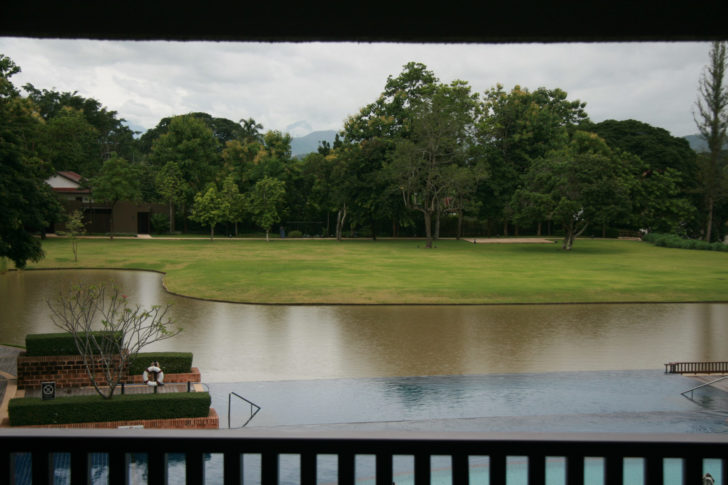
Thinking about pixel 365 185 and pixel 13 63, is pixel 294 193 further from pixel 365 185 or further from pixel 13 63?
pixel 13 63

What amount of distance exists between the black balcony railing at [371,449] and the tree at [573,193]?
107 feet

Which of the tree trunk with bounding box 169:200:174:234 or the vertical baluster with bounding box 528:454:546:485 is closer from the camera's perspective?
the vertical baluster with bounding box 528:454:546:485

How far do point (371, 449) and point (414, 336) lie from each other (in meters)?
12.2

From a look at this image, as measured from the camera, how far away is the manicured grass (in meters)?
18.9

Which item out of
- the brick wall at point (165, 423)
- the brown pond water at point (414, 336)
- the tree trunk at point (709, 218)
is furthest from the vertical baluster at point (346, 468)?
the tree trunk at point (709, 218)

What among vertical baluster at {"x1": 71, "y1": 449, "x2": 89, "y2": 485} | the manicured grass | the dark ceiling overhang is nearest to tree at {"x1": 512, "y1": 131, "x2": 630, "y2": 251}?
the manicured grass

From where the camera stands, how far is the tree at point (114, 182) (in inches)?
1325

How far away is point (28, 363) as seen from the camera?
922 cm

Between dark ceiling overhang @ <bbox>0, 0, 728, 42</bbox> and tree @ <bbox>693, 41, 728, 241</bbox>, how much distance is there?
40.3 meters

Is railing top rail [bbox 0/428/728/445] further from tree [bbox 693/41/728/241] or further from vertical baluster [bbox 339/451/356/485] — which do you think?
tree [bbox 693/41/728/241]

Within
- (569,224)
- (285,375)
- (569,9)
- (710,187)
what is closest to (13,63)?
(285,375)

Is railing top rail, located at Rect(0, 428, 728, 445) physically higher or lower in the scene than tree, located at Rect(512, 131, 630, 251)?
lower

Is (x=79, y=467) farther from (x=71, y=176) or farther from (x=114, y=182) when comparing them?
(x=71, y=176)

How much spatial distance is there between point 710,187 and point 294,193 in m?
27.9
